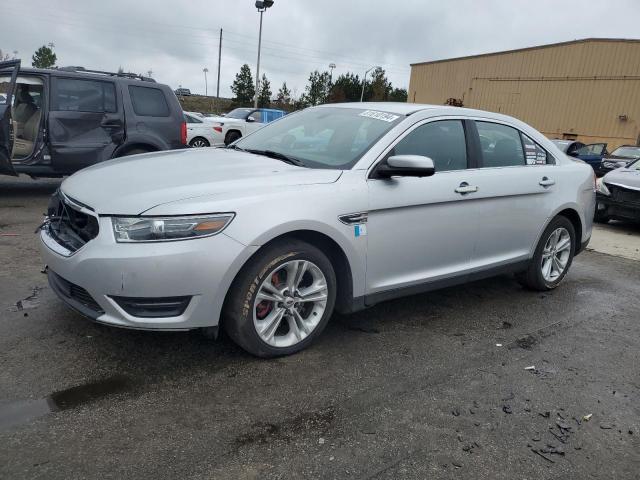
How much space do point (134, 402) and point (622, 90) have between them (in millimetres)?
30536

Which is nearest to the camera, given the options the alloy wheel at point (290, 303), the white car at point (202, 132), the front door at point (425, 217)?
the alloy wheel at point (290, 303)

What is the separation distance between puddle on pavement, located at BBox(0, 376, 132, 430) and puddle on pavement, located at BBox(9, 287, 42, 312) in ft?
4.30

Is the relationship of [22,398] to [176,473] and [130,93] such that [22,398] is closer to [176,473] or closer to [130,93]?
[176,473]

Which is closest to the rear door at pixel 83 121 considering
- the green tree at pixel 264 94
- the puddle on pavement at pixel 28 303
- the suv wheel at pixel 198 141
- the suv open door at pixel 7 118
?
the suv open door at pixel 7 118

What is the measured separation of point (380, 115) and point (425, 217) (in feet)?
2.86

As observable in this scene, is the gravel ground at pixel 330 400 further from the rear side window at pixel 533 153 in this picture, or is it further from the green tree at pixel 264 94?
the green tree at pixel 264 94

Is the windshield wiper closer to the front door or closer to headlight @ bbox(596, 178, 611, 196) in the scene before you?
the front door

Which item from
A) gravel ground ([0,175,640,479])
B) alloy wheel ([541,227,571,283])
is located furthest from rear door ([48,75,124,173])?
alloy wheel ([541,227,571,283])

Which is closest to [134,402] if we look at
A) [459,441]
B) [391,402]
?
[391,402]

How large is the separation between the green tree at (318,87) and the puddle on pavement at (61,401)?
48.7 meters

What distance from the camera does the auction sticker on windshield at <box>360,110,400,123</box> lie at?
395 centimetres

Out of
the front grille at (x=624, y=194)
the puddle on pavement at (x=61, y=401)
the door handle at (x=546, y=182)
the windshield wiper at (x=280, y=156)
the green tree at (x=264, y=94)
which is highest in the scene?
the green tree at (x=264, y=94)

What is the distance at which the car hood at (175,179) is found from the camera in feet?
9.70

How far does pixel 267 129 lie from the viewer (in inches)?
183
